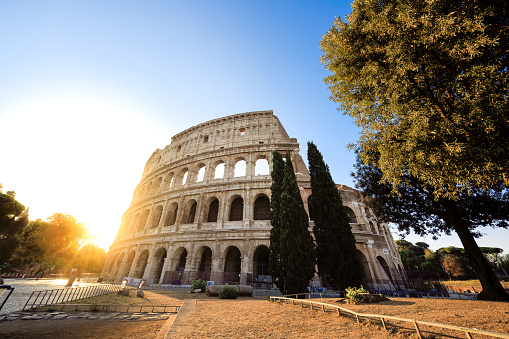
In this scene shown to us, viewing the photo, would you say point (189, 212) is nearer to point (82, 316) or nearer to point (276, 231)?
point (276, 231)

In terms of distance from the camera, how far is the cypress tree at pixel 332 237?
1230 cm

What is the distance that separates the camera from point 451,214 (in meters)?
10.3

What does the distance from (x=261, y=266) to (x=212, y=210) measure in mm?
7902

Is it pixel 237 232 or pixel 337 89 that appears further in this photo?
pixel 237 232

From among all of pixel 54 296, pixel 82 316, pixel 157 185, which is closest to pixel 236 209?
pixel 157 185

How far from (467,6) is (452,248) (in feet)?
211

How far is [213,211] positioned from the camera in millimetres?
22344

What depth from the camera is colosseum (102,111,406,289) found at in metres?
17.8

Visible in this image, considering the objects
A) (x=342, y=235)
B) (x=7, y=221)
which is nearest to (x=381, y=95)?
(x=342, y=235)

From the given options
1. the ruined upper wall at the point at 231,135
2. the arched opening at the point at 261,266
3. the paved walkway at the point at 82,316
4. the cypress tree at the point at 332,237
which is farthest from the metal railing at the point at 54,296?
the ruined upper wall at the point at 231,135

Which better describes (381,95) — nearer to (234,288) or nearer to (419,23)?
(419,23)

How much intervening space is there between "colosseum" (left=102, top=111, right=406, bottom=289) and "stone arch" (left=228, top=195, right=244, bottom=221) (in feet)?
0.35

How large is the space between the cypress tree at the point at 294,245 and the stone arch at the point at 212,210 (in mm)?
9623

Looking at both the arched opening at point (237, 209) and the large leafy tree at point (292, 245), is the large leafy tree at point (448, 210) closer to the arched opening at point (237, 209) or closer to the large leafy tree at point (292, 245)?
the large leafy tree at point (292, 245)
